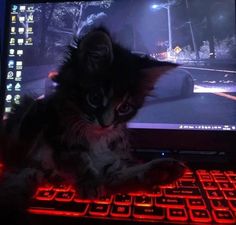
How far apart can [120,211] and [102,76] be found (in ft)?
0.60

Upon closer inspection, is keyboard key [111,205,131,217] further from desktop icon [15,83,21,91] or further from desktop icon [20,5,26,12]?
desktop icon [20,5,26,12]

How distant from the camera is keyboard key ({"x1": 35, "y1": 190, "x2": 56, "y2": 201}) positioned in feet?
1.45

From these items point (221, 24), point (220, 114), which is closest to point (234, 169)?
point (220, 114)

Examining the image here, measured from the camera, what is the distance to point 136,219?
390 mm

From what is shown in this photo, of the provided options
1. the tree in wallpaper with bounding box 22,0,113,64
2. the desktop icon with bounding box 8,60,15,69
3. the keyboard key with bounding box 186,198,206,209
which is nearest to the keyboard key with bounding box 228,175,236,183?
the keyboard key with bounding box 186,198,206,209

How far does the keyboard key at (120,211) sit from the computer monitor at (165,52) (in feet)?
0.91

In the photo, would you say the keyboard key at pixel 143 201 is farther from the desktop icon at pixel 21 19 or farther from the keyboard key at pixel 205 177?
the desktop icon at pixel 21 19

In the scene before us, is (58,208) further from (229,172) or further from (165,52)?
(165,52)

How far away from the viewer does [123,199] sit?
437 mm

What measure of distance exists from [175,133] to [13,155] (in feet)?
1.29

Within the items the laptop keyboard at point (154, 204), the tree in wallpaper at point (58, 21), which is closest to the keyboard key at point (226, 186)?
the laptop keyboard at point (154, 204)

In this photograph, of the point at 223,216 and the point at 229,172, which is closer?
the point at 223,216

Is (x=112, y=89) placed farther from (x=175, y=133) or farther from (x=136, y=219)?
(x=175, y=133)

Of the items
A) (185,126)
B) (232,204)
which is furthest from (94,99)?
(185,126)
